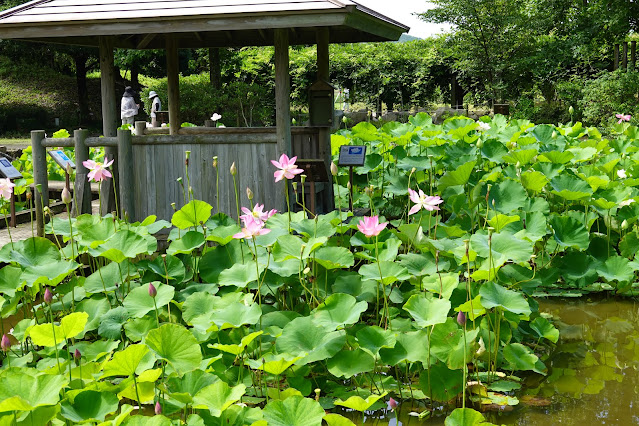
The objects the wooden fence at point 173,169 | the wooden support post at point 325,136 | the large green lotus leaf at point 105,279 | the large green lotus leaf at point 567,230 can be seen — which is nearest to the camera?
the large green lotus leaf at point 105,279

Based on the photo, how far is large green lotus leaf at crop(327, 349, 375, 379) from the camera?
3111 mm

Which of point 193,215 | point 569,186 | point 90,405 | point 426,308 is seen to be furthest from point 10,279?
point 569,186

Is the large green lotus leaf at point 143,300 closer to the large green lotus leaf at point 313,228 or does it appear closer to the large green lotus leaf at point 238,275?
the large green lotus leaf at point 238,275

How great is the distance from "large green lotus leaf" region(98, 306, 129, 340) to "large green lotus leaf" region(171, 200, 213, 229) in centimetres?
68

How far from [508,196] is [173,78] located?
388 centimetres

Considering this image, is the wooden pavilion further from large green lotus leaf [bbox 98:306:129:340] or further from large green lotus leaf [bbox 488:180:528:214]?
large green lotus leaf [bbox 98:306:129:340]

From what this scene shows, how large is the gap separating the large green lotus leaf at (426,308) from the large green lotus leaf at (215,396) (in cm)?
84

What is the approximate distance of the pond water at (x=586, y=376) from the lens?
10.5ft

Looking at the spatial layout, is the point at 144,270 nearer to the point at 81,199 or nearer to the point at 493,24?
the point at 81,199

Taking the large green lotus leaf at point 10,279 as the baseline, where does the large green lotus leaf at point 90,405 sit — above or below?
below

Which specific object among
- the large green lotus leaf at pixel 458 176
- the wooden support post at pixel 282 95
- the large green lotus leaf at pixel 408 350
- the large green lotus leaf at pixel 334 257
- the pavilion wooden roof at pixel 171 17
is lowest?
the large green lotus leaf at pixel 408 350

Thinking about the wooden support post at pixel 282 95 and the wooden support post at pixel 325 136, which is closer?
the wooden support post at pixel 282 95

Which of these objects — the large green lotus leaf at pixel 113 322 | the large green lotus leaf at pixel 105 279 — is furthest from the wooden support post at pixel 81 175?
the large green lotus leaf at pixel 113 322

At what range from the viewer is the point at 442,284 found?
3.39 metres
